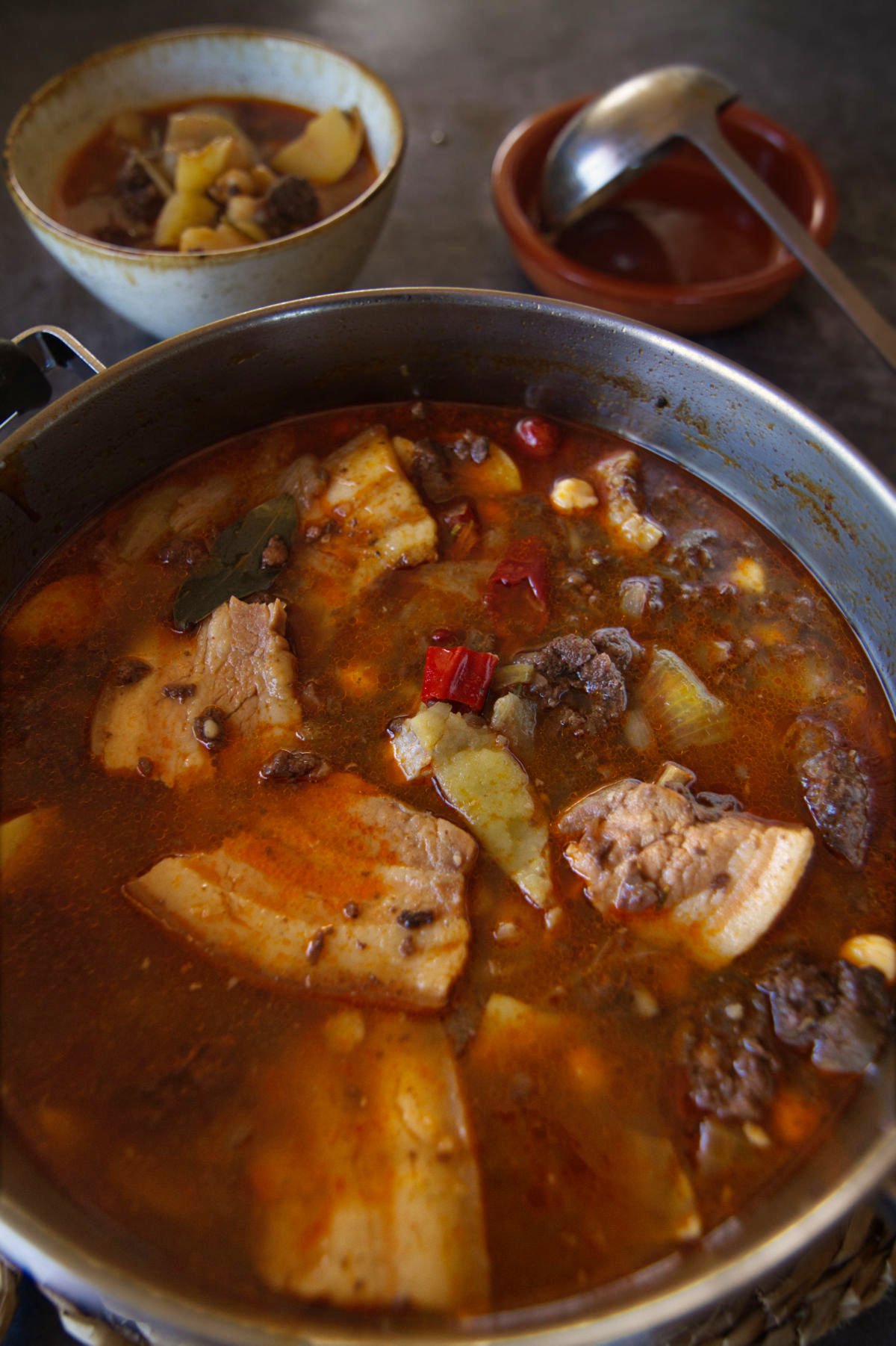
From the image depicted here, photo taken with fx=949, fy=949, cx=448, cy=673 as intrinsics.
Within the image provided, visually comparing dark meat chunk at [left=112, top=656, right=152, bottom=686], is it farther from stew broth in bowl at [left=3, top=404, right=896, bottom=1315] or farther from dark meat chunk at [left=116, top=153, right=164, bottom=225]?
dark meat chunk at [left=116, top=153, right=164, bottom=225]

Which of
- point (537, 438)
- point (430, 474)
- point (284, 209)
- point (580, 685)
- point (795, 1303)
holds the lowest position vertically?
point (795, 1303)

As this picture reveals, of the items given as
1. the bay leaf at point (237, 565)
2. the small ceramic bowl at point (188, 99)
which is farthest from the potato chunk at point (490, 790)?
the small ceramic bowl at point (188, 99)

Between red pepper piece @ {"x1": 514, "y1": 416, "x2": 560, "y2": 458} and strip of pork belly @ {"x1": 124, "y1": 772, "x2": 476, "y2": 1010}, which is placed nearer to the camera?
strip of pork belly @ {"x1": 124, "y1": 772, "x2": 476, "y2": 1010}

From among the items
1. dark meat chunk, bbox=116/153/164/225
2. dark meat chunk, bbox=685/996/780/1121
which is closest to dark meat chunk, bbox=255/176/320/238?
dark meat chunk, bbox=116/153/164/225

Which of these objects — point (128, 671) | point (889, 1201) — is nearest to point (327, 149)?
point (128, 671)

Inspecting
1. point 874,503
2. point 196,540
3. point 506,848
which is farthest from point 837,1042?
point 196,540

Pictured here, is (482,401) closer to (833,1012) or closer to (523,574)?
(523,574)
